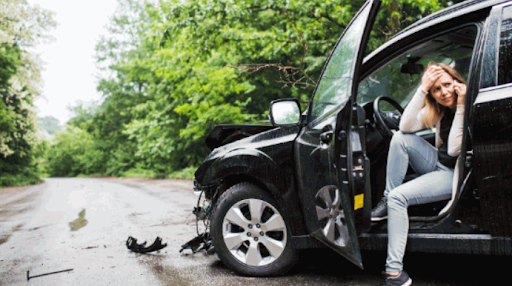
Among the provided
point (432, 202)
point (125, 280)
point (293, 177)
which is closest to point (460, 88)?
point (432, 202)

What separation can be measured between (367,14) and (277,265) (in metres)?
1.98

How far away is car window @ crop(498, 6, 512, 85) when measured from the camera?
7.13 feet

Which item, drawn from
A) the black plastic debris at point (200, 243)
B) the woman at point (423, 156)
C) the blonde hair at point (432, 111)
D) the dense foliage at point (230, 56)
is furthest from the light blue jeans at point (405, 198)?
the dense foliage at point (230, 56)

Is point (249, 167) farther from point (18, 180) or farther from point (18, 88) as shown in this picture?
point (18, 180)

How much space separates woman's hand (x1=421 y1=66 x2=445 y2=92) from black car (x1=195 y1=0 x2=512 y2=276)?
0.23m

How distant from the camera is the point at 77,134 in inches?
2181

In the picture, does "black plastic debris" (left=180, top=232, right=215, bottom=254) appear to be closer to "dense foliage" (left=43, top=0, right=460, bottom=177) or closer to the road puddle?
the road puddle

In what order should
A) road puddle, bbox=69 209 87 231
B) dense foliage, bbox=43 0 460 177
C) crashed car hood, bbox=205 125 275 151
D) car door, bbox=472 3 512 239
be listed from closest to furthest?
car door, bbox=472 3 512 239 < crashed car hood, bbox=205 125 275 151 < road puddle, bbox=69 209 87 231 < dense foliage, bbox=43 0 460 177

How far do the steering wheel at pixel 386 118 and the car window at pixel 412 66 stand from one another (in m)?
0.09

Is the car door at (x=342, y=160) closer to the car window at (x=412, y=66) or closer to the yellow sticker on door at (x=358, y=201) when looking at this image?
the yellow sticker on door at (x=358, y=201)

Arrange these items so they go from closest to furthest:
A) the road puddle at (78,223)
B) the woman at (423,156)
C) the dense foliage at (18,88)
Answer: the woman at (423,156)
the road puddle at (78,223)
the dense foliage at (18,88)

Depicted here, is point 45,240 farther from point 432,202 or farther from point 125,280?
point 432,202

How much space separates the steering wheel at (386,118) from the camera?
125 inches

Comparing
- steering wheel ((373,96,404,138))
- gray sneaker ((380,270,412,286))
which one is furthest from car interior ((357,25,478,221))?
gray sneaker ((380,270,412,286))
